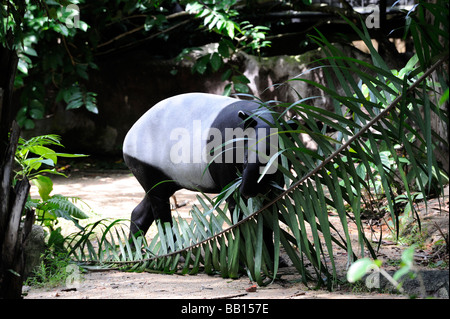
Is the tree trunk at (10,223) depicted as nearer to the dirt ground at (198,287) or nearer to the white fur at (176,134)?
the dirt ground at (198,287)

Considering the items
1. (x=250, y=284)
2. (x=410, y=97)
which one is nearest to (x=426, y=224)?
(x=250, y=284)

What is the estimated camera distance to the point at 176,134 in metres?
3.47

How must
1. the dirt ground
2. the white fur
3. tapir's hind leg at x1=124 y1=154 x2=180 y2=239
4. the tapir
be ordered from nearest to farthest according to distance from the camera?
the dirt ground
the tapir
the white fur
tapir's hind leg at x1=124 y1=154 x2=180 y2=239

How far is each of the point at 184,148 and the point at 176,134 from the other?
0.11 meters

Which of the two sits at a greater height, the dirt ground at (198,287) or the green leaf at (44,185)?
the green leaf at (44,185)

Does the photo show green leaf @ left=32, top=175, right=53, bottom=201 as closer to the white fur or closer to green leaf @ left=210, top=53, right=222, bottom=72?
the white fur

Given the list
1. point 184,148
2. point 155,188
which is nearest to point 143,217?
point 155,188

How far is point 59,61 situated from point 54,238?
439 cm

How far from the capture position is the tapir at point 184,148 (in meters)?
3.19

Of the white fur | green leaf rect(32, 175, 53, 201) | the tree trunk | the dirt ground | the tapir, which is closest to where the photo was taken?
the tree trunk

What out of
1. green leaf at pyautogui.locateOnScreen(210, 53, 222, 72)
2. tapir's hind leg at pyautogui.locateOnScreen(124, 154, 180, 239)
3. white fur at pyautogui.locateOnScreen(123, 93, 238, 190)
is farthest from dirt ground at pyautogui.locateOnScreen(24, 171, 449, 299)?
green leaf at pyautogui.locateOnScreen(210, 53, 222, 72)

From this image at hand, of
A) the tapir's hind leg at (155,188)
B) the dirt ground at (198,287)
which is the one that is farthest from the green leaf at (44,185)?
the dirt ground at (198,287)

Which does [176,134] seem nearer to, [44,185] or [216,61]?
[44,185]

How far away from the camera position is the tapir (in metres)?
3.19
